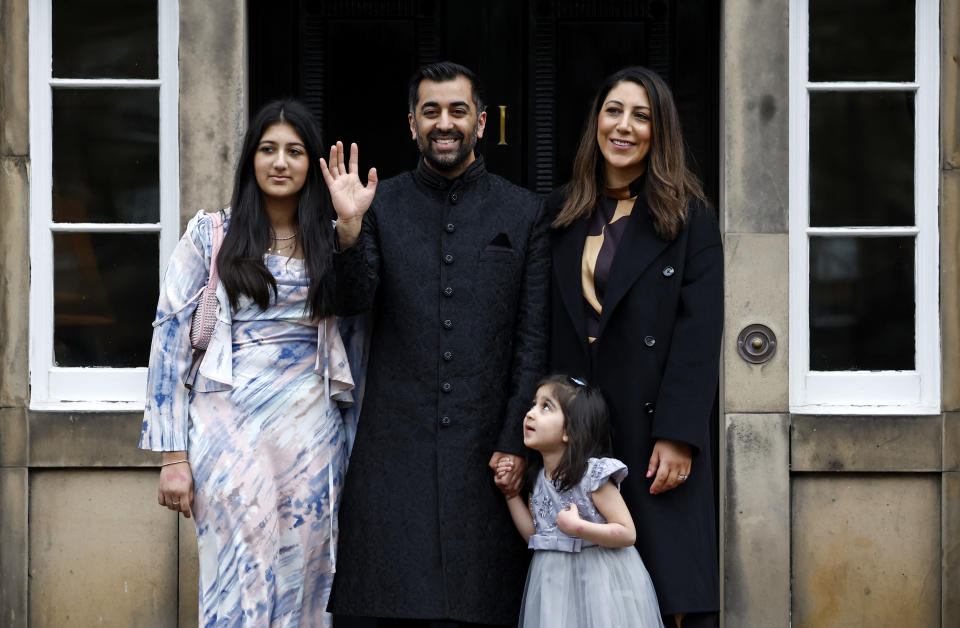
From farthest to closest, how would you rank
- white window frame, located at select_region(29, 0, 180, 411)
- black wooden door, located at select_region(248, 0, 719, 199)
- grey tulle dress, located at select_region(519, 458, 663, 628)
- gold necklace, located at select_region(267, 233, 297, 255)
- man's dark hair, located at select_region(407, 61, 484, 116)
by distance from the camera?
black wooden door, located at select_region(248, 0, 719, 199), white window frame, located at select_region(29, 0, 180, 411), gold necklace, located at select_region(267, 233, 297, 255), man's dark hair, located at select_region(407, 61, 484, 116), grey tulle dress, located at select_region(519, 458, 663, 628)

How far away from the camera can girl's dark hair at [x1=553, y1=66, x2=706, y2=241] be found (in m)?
3.93

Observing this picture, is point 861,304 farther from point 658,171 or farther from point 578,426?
point 578,426

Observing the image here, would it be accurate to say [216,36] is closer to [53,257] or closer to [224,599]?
[53,257]

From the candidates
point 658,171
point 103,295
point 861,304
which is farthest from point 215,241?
point 861,304

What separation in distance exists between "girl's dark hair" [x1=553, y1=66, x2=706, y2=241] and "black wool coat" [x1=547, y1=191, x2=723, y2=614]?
5 centimetres

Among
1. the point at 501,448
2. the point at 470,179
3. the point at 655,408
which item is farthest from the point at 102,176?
the point at 655,408

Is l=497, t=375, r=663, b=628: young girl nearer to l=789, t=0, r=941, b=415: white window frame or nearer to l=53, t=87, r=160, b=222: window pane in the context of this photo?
l=789, t=0, r=941, b=415: white window frame

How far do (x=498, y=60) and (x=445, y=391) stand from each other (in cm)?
221

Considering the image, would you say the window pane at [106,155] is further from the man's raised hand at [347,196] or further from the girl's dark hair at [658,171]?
the girl's dark hair at [658,171]

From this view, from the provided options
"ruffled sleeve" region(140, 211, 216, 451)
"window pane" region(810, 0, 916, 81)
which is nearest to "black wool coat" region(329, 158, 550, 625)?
"ruffled sleeve" region(140, 211, 216, 451)

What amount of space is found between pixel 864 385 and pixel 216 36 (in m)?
3.06

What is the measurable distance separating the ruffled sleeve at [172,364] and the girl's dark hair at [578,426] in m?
1.12

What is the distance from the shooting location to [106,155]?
5551mm

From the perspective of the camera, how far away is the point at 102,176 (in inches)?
218
